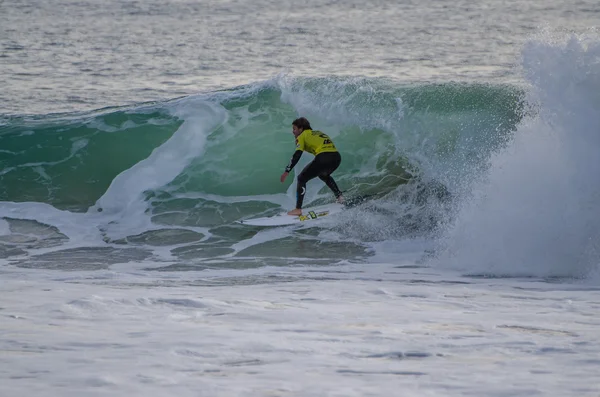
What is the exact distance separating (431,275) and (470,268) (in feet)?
1.56

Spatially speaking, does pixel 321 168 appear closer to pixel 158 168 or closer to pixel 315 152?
pixel 315 152

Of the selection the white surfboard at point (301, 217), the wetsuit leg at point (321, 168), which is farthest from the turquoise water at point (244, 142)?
the wetsuit leg at point (321, 168)

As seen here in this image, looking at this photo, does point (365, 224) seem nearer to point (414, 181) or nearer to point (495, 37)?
point (414, 181)

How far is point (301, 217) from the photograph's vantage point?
1152 centimetres

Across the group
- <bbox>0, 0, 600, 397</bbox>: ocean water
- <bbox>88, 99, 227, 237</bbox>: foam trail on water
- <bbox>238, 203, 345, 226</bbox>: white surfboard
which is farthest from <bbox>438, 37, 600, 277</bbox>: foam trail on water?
<bbox>88, 99, 227, 237</bbox>: foam trail on water

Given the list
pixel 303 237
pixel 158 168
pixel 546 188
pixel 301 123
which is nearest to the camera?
pixel 546 188

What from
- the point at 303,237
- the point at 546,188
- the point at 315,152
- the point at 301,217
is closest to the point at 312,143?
the point at 315,152

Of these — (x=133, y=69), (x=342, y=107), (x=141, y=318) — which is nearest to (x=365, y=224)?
(x=342, y=107)

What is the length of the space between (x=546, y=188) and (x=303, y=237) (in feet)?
9.94

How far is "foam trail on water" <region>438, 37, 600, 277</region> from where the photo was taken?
29.8 feet

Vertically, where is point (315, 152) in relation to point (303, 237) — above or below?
above

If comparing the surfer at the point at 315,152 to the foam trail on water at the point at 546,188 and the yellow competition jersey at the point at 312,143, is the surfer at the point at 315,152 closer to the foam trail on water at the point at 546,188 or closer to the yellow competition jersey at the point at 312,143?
the yellow competition jersey at the point at 312,143

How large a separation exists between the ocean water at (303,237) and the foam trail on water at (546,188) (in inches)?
1.0

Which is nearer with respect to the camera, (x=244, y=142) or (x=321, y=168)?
(x=321, y=168)
